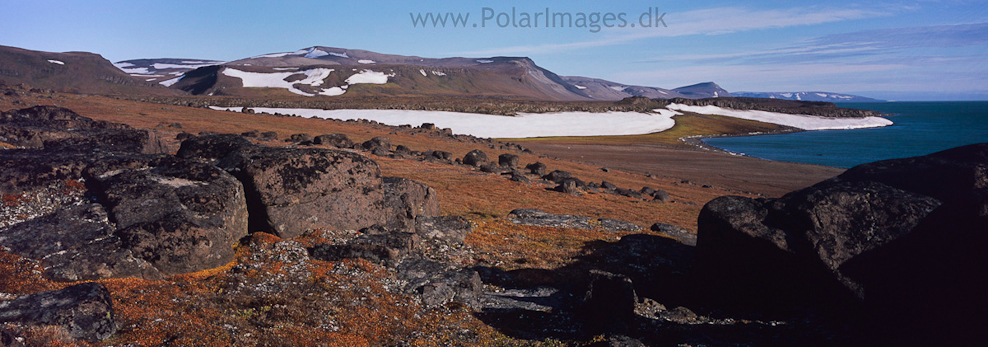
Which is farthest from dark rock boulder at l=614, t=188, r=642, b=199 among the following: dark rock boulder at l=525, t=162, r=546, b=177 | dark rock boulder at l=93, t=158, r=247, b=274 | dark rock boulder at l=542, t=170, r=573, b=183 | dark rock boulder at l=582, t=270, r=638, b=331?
dark rock boulder at l=93, t=158, r=247, b=274

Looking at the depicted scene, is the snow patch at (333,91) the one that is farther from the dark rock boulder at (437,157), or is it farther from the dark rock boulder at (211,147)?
the dark rock boulder at (211,147)

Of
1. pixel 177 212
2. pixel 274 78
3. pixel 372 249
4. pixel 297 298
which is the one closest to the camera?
pixel 297 298

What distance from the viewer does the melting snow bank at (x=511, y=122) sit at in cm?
8975

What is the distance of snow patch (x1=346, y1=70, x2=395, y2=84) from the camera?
592 feet

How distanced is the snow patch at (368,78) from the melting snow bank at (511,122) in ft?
286

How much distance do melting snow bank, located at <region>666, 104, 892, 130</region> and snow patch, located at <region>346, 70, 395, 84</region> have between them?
108023 mm

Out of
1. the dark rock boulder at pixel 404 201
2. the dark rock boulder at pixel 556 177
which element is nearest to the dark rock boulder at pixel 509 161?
the dark rock boulder at pixel 556 177

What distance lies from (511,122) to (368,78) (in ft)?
356

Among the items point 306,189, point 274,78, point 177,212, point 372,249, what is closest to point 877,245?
point 372,249

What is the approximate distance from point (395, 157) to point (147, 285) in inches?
1153

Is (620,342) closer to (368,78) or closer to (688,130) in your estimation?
(688,130)

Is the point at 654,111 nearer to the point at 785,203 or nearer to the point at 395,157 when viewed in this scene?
the point at 395,157

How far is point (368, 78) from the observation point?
189 m

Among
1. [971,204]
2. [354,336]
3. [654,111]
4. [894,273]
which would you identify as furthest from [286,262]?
[654,111]
